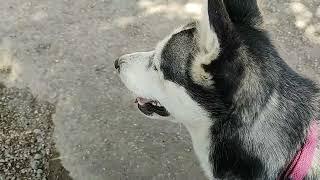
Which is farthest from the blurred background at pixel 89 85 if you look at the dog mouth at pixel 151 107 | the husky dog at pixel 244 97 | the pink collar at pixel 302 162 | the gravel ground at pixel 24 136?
the pink collar at pixel 302 162

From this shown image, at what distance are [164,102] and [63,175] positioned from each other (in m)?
1.21

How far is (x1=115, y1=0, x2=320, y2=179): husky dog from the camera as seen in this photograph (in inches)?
116

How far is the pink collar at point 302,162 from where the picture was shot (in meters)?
3.00

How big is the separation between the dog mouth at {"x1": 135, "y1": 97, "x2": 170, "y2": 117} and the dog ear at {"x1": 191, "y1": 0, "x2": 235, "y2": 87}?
50cm

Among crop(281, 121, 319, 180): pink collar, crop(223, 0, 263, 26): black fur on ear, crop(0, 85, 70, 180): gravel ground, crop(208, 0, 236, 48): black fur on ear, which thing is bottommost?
crop(0, 85, 70, 180): gravel ground

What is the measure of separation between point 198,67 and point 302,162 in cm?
72

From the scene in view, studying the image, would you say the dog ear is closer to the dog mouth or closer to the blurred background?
the dog mouth

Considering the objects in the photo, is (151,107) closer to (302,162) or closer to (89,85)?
(302,162)

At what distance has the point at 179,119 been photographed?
134 inches

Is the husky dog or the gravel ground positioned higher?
the husky dog

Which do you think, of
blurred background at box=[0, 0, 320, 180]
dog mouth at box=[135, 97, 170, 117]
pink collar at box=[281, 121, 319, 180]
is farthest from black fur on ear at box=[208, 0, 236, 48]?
blurred background at box=[0, 0, 320, 180]

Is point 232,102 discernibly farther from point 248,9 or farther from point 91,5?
point 91,5

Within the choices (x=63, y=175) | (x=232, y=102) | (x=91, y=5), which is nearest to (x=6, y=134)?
(x=63, y=175)

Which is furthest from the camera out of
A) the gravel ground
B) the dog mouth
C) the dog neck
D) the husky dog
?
the gravel ground
